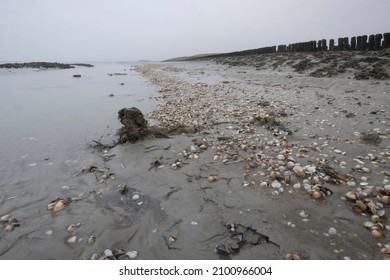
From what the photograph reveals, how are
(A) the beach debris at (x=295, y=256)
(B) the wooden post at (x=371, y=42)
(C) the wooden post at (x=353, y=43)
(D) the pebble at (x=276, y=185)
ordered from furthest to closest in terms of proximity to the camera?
(C) the wooden post at (x=353, y=43), (B) the wooden post at (x=371, y=42), (D) the pebble at (x=276, y=185), (A) the beach debris at (x=295, y=256)

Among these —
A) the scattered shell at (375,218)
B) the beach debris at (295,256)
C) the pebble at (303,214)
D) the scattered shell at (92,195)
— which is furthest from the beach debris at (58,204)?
the scattered shell at (375,218)

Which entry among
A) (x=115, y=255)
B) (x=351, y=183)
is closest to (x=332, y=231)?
(x=351, y=183)

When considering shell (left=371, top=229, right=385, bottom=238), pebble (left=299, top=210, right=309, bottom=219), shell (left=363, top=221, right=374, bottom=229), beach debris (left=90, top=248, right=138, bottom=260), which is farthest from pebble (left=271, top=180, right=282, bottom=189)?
beach debris (left=90, top=248, right=138, bottom=260)

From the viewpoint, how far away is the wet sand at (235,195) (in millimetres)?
2891

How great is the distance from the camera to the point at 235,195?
378cm

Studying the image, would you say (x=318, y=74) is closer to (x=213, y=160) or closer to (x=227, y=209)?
(x=213, y=160)

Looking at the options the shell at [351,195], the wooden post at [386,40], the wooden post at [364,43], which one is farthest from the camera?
the wooden post at [364,43]

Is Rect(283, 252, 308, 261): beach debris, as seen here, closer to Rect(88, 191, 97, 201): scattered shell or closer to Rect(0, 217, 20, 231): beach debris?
Rect(88, 191, 97, 201): scattered shell

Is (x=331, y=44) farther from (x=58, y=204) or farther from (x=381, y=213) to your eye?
(x=58, y=204)

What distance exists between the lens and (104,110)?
403 inches

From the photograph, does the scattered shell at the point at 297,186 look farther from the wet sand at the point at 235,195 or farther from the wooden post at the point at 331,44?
the wooden post at the point at 331,44

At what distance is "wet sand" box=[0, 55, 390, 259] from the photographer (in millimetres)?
2891

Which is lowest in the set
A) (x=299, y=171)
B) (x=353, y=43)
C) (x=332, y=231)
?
(x=332, y=231)

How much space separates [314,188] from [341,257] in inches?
47.8
